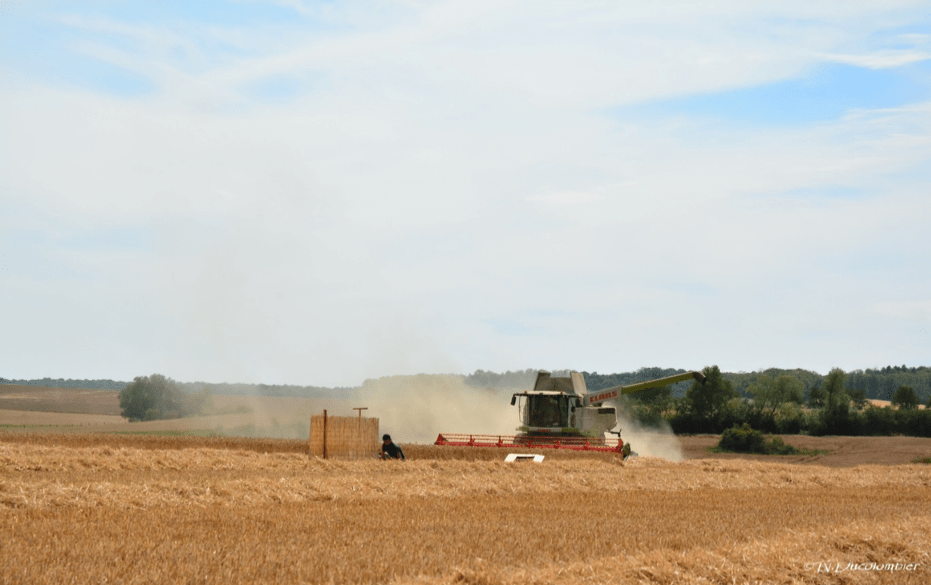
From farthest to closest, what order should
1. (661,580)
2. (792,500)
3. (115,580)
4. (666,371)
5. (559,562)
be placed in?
(666,371) → (792,500) → (559,562) → (661,580) → (115,580)

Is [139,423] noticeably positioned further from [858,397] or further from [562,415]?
[858,397]

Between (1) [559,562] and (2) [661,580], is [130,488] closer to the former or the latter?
(1) [559,562]

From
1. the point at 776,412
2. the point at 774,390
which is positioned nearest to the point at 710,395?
the point at 776,412

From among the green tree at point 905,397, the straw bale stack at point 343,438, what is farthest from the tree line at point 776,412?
the straw bale stack at point 343,438

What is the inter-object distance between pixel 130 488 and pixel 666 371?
17697 cm

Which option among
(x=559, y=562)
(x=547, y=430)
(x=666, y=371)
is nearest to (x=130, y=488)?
(x=559, y=562)

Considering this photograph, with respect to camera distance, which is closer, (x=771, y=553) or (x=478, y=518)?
(x=771, y=553)

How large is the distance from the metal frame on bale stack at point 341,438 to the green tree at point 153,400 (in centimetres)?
6563

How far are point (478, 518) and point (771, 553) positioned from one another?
159 inches

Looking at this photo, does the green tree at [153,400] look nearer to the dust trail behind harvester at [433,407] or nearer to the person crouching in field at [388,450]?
the dust trail behind harvester at [433,407]

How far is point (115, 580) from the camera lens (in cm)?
710

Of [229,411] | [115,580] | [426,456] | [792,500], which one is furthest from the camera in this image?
[229,411]

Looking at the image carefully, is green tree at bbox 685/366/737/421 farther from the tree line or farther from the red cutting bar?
the red cutting bar

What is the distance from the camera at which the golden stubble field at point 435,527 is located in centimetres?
793
